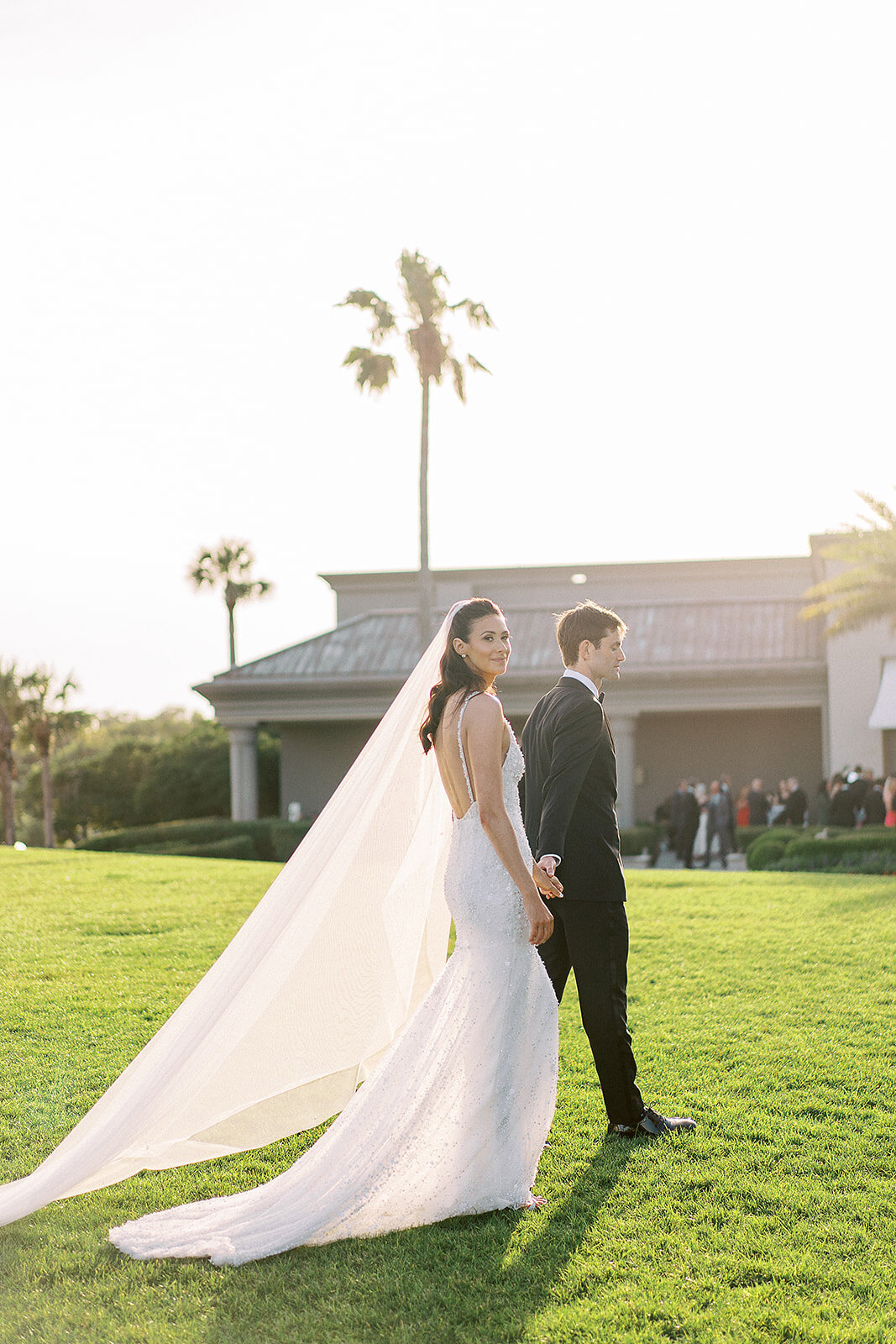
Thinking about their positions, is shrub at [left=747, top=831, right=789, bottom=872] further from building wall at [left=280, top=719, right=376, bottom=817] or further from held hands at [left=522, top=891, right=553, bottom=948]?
building wall at [left=280, top=719, right=376, bottom=817]

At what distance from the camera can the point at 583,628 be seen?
4848 millimetres

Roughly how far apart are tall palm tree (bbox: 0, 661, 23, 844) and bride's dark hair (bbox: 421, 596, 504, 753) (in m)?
38.5

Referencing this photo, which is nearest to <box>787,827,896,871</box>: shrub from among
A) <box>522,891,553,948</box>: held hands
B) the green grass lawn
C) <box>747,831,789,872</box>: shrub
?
<box>747,831,789,872</box>: shrub

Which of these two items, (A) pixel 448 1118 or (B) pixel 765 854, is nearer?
(A) pixel 448 1118

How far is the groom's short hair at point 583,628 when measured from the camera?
4.84m

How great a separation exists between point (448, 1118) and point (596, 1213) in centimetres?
67

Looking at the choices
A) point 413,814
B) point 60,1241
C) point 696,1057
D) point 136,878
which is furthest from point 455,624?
point 136,878

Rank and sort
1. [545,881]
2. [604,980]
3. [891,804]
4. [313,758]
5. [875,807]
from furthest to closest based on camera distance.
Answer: [313,758], [875,807], [891,804], [604,980], [545,881]

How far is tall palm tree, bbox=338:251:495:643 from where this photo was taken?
89.0 feet

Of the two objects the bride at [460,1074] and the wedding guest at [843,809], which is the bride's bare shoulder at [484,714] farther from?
the wedding guest at [843,809]

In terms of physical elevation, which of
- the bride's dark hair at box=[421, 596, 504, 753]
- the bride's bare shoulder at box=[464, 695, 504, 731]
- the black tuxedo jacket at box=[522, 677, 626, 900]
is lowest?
the black tuxedo jacket at box=[522, 677, 626, 900]

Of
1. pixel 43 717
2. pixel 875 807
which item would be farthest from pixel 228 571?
pixel 875 807

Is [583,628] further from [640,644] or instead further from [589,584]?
[589,584]

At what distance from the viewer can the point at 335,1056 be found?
435 centimetres
